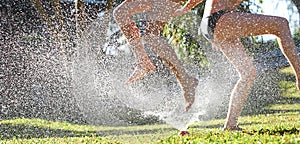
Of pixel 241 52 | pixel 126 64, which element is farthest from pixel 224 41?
pixel 126 64

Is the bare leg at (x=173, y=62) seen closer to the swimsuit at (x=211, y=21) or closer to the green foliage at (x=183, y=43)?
the swimsuit at (x=211, y=21)

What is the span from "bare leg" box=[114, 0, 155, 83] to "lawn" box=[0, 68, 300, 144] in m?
0.58

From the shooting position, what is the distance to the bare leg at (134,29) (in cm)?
400

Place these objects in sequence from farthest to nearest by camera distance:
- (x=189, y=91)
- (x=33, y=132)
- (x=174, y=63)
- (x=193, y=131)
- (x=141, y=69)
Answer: (x=33, y=132) → (x=193, y=131) → (x=189, y=91) → (x=174, y=63) → (x=141, y=69)

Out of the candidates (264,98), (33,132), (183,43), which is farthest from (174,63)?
(264,98)

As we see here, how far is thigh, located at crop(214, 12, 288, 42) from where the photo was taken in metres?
3.96

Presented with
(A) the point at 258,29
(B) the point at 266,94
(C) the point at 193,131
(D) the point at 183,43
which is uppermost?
(A) the point at 258,29

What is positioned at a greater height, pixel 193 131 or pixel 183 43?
pixel 183 43

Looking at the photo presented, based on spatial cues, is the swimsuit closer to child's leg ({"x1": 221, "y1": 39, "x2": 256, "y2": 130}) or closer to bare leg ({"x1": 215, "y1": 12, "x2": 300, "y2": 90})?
bare leg ({"x1": 215, "y1": 12, "x2": 300, "y2": 90})

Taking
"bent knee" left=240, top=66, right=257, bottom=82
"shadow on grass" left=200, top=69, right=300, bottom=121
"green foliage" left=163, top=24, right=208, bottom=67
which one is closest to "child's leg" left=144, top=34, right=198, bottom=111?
"bent knee" left=240, top=66, right=257, bottom=82

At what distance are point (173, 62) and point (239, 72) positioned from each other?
58 cm

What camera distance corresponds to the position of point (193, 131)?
4.85 metres

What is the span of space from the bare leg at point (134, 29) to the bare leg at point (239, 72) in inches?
27.2

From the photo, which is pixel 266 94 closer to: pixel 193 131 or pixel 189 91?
pixel 193 131
